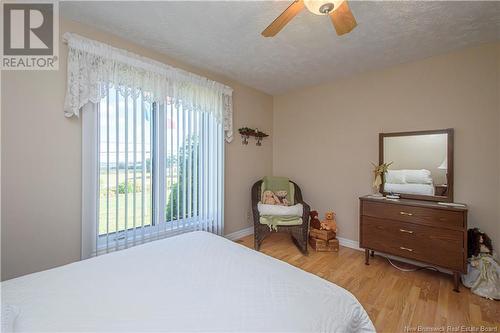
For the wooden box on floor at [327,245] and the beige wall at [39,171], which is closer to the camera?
the beige wall at [39,171]

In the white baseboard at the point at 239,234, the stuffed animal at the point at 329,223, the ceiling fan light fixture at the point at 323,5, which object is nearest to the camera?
the ceiling fan light fixture at the point at 323,5

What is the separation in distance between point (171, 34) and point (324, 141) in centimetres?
243

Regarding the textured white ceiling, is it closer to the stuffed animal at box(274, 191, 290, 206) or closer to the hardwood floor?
the stuffed animal at box(274, 191, 290, 206)

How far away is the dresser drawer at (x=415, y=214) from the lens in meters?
2.04

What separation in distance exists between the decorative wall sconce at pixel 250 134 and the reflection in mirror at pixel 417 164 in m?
1.76

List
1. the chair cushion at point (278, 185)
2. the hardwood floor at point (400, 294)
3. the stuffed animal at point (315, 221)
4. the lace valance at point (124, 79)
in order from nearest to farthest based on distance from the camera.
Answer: the hardwood floor at point (400, 294) < the lace valance at point (124, 79) < the stuffed animal at point (315, 221) < the chair cushion at point (278, 185)

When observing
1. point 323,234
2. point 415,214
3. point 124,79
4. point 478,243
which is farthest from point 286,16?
point 478,243

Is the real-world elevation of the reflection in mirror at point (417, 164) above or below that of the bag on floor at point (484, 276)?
above

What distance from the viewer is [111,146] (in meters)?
2.11

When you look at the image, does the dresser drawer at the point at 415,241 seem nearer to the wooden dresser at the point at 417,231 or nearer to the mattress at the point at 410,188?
the wooden dresser at the point at 417,231

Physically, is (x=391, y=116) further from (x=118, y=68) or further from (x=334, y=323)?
(x=118, y=68)

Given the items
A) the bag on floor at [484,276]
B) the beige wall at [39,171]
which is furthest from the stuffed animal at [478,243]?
the beige wall at [39,171]

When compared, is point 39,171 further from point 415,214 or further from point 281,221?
point 415,214

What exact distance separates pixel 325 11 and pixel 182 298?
5.68 feet
